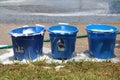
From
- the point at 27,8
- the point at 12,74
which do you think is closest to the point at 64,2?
the point at 27,8

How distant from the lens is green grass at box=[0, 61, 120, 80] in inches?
227

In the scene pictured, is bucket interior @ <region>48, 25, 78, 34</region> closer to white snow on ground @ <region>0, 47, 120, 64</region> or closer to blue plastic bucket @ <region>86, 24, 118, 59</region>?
blue plastic bucket @ <region>86, 24, 118, 59</region>

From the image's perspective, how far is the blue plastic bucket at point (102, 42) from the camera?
6559 mm

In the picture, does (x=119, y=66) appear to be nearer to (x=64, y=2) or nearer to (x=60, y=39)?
(x=60, y=39)

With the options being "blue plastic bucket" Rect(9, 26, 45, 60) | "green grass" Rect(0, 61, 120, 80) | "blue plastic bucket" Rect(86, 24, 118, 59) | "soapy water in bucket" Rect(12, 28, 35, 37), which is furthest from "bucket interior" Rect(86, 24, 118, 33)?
"soapy water in bucket" Rect(12, 28, 35, 37)

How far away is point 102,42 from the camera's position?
6.62 metres

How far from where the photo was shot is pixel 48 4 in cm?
974

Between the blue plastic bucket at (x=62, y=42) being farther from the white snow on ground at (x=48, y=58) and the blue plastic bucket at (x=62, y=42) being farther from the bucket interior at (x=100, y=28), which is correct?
the bucket interior at (x=100, y=28)

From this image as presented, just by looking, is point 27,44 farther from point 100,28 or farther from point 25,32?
point 100,28

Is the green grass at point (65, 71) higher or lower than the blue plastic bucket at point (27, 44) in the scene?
lower

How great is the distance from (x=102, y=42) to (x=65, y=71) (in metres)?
1.03

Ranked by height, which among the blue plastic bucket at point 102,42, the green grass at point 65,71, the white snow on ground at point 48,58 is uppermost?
the blue plastic bucket at point 102,42

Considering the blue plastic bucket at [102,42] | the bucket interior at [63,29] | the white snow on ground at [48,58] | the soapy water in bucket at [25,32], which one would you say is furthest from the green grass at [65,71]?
the bucket interior at [63,29]

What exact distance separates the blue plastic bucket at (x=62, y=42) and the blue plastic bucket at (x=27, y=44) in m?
0.25
